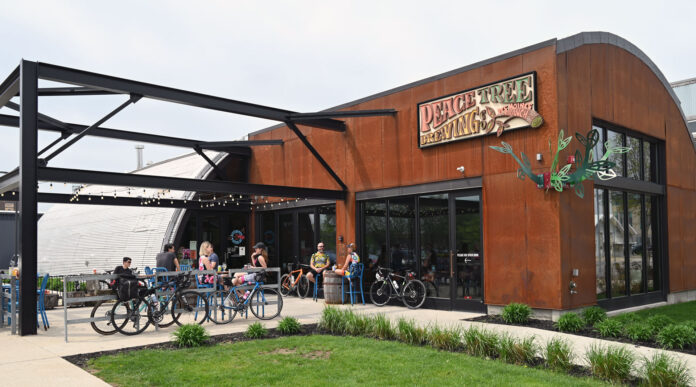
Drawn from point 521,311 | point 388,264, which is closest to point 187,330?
point 521,311

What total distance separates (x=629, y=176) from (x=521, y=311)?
4.98m

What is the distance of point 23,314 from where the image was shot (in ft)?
29.8

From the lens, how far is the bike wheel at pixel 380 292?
12992 mm

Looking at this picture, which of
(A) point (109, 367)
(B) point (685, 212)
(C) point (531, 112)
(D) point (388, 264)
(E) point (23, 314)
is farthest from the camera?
(B) point (685, 212)

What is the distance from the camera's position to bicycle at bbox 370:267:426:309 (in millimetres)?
12453

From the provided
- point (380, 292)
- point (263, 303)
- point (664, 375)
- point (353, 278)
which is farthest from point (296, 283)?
point (664, 375)

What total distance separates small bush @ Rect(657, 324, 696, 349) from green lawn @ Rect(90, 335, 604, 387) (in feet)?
8.33

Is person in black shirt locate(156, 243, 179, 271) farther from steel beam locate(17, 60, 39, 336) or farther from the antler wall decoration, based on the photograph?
the antler wall decoration

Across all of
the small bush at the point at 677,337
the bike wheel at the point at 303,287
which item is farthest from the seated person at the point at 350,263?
the small bush at the point at 677,337

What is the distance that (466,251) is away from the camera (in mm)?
11695

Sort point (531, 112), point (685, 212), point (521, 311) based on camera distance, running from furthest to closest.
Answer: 1. point (685, 212)
2. point (531, 112)
3. point (521, 311)

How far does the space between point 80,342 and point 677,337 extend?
8.12 metres

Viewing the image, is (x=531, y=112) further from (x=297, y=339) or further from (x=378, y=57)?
(x=297, y=339)

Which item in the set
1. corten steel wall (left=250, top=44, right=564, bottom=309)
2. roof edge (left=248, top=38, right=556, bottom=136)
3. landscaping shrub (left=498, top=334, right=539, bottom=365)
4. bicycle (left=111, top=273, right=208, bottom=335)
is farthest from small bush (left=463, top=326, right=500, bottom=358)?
roof edge (left=248, top=38, right=556, bottom=136)
